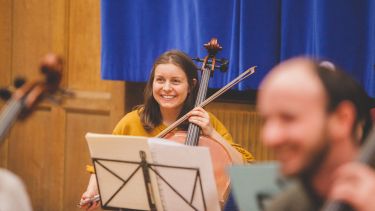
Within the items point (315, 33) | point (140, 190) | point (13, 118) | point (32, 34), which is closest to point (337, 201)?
point (13, 118)

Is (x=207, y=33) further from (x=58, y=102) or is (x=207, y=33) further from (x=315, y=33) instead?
(x=58, y=102)

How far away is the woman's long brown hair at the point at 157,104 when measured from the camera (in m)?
2.51

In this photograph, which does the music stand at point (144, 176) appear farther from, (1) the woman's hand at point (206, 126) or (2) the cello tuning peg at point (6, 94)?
(2) the cello tuning peg at point (6, 94)

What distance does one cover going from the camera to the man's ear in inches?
35.9

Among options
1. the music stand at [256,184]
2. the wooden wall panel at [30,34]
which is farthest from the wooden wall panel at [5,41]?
the music stand at [256,184]

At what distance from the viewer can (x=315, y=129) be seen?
886 millimetres

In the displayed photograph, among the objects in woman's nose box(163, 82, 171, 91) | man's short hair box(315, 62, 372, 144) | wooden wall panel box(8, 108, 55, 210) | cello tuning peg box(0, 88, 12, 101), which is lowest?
wooden wall panel box(8, 108, 55, 210)

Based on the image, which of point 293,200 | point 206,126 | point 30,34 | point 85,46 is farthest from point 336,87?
point 30,34

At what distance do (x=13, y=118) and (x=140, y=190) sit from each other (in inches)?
29.4

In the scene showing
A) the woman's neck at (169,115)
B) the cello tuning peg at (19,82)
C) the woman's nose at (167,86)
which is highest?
the cello tuning peg at (19,82)

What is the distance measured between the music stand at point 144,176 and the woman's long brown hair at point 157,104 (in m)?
0.46

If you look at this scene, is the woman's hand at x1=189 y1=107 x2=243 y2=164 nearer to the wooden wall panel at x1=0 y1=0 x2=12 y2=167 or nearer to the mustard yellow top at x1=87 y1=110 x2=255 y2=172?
the mustard yellow top at x1=87 y1=110 x2=255 y2=172

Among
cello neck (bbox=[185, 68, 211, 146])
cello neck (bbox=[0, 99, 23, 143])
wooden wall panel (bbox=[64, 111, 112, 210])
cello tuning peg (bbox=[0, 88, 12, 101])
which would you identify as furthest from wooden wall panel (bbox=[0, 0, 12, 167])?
cello neck (bbox=[0, 99, 23, 143])

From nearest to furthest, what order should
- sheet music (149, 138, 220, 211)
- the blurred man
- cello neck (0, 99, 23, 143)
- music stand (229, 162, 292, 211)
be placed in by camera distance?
1. the blurred man
2. music stand (229, 162, 292, 211)
3. cello neck (0, 99, 23, 143)
4. sheet music (149, 138, 220, 211)
